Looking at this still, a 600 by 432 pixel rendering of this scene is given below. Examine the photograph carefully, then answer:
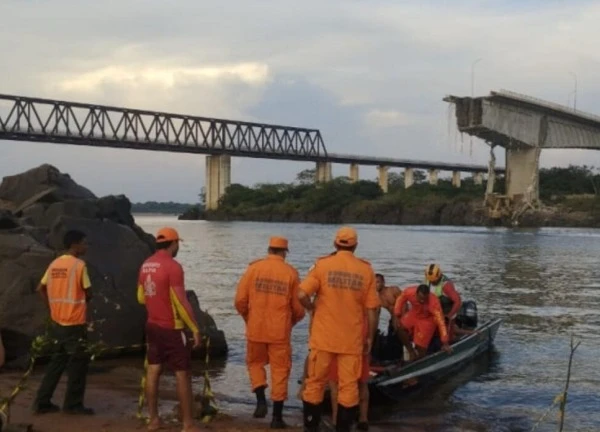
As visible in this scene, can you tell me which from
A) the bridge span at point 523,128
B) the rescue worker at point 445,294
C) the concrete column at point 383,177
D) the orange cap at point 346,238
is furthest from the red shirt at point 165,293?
the concrete column at point 383,177

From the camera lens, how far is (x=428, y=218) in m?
114

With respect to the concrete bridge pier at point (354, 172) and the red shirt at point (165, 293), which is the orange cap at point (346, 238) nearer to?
the red shirt at point (165, 293)

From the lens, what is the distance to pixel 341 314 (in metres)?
7.83

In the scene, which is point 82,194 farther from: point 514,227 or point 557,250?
point 514,227

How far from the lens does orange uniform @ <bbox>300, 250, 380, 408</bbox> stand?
25.7 ft

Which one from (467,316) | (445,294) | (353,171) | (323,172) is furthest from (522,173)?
(445,294)

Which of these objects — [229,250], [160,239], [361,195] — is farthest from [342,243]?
[361,195]

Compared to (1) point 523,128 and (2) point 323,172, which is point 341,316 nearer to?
(1) point 523,128

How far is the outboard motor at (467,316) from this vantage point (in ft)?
51.4

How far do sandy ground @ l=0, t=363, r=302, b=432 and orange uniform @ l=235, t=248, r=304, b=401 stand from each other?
741mm

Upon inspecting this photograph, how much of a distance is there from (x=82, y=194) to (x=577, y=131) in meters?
80.8

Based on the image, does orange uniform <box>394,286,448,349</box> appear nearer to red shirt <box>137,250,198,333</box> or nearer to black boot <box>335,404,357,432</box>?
black boot <box>335,404,357,432</box>

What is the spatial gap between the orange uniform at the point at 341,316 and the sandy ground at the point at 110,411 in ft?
4.21

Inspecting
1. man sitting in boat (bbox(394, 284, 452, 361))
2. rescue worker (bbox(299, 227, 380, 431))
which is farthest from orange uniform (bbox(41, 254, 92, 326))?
man sitting in boat (bbox(394, 284, 452, 361))
